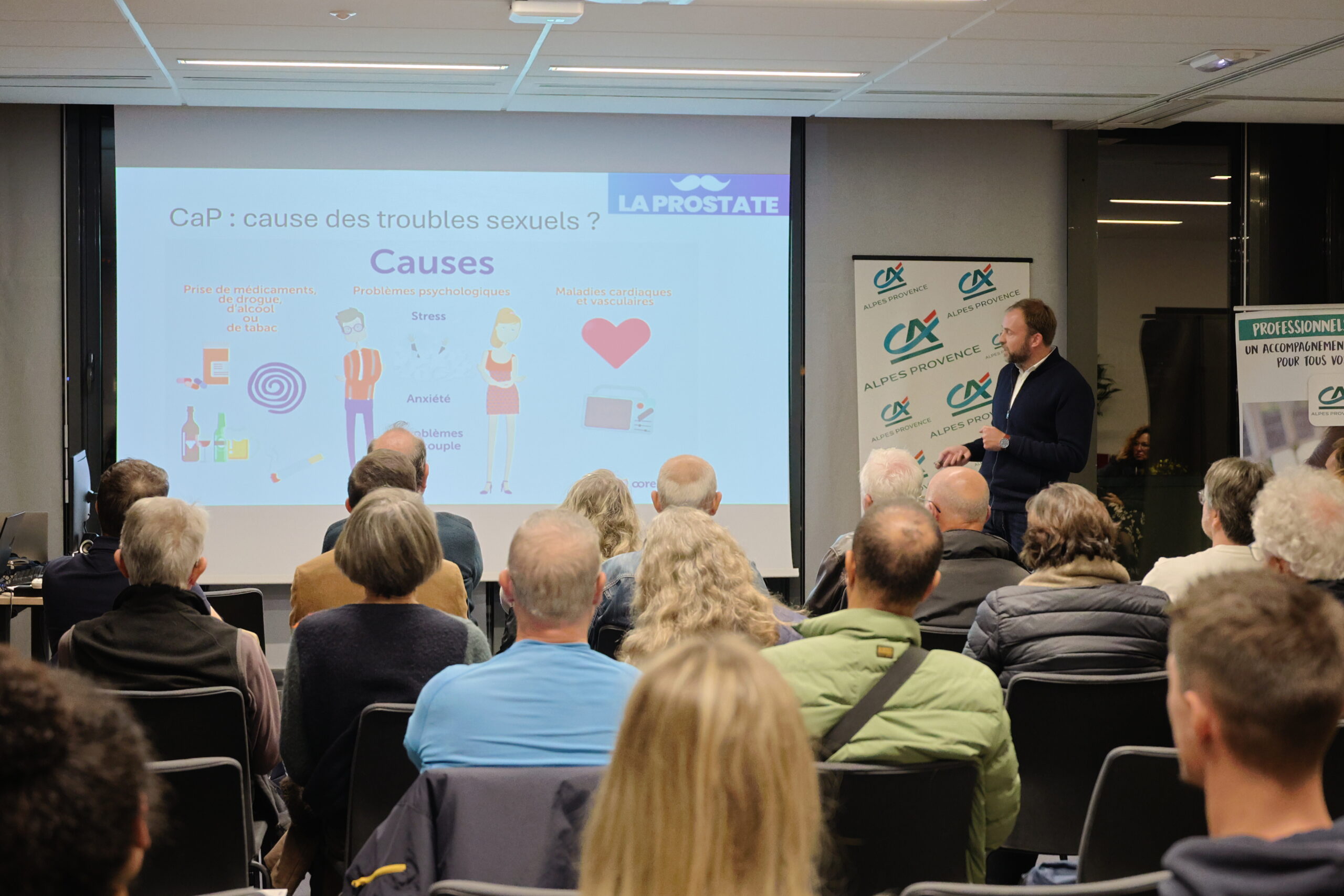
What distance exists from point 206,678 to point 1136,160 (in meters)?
6.06

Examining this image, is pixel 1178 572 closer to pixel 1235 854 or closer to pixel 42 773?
pixel 1235 854

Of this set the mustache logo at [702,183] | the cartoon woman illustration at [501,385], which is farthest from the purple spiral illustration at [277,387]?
the mustache logo at [702,183]

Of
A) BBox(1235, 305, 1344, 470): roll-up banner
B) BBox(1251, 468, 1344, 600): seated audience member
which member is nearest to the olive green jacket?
BBox(1251, 468, 1344, 600): seated audience member

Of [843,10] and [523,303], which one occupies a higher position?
[843,10]

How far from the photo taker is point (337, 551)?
2.72 m

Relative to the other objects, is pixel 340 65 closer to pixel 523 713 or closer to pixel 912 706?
pixel 523 713

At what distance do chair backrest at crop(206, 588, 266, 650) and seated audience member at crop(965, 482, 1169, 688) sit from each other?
2.33 m

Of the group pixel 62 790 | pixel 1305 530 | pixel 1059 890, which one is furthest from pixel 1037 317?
pixel 62 790

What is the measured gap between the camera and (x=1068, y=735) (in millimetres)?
2568

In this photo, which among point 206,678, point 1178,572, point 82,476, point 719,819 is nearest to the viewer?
point 719,819

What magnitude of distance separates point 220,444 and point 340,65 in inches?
81.7

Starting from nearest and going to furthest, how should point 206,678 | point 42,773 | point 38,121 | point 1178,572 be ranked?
point 42,773, point 206,678, point 1178,572, point 38,121

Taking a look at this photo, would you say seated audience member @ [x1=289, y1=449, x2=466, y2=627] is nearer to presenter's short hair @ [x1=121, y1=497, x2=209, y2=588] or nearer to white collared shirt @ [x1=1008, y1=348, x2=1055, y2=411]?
presenter's short hair @ [x1=121, y1=497, x2=209, y2=588]

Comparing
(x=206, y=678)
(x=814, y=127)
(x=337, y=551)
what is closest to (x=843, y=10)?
(x=814, y=127)
